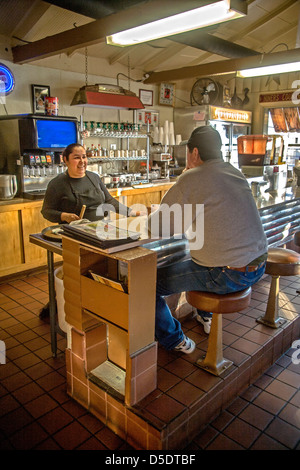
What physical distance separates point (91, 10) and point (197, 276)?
346 centimetres

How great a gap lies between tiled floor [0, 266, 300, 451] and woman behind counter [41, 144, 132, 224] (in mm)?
1134

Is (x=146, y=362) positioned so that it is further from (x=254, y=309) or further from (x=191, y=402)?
(x=254, y=309)

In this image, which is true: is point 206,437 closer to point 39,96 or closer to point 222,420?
point 222,420

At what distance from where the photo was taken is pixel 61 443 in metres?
2.08

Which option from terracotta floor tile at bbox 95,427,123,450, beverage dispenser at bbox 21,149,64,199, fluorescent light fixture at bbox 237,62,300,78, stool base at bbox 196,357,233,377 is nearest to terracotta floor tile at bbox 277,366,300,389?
stool base at bbox 196,357,233,377

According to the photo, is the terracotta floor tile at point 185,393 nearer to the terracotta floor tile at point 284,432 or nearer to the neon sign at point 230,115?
the terracotta floor tile at point 284,432

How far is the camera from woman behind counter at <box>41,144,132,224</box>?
3303mm

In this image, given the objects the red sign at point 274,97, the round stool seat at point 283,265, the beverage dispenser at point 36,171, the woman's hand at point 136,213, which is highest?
the red sign at point 274,97

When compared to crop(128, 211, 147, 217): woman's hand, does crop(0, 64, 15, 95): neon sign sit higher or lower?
higher

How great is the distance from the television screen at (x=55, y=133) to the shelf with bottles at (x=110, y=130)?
454 millimetres

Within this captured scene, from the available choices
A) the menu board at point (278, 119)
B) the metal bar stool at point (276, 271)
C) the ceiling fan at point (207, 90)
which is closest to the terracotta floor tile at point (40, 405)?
the metal bar stool at point (276, 271)

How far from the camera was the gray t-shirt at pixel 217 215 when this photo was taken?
6.93ft

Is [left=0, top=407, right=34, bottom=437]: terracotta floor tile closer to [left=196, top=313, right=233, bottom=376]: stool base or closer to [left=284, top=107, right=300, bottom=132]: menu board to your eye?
[left=196, top=313, right=233, bottom=376]: stool base

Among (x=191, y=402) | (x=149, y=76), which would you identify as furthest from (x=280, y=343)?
(x=149, y=76)
